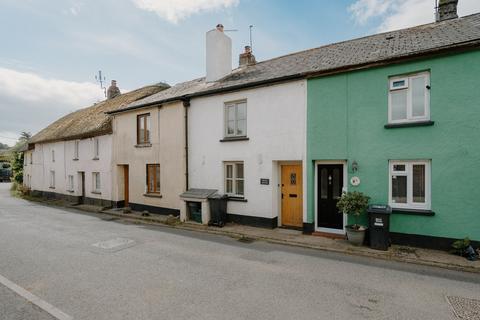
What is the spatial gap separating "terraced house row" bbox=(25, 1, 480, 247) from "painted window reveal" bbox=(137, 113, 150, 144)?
0.06 metres

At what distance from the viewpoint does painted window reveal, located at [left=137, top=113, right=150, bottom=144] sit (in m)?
14.3

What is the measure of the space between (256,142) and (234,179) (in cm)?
194

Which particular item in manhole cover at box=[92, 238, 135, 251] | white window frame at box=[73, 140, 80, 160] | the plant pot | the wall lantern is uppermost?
white window frame at box=[73, 140, 80, 160]

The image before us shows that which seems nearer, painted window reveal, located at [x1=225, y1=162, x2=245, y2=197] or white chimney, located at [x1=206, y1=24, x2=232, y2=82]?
painted window reveal, located at [x1=225, y1=162, x2=245, y2=197]

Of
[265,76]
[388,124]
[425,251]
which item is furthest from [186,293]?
[265,76]

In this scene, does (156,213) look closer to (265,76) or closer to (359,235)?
(265,76)

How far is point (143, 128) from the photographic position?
14508mm

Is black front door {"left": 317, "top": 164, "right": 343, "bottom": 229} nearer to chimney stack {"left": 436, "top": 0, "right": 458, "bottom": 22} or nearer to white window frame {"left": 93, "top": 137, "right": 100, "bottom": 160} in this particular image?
chimney stack {"left": 436, "top": 0, "right": 458, "bottom": 22}

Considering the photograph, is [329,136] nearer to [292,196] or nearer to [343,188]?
[343,188]

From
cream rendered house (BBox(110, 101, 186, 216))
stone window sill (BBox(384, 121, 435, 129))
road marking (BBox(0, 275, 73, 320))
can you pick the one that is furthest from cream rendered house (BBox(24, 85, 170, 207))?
stone window sill (BBox(384, 121, 435, 129))

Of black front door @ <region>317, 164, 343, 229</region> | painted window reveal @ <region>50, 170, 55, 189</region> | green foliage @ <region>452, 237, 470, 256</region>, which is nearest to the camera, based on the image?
green foliage @ <region>452, 237, 470, 256</region>

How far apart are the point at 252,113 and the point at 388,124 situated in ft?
15.7

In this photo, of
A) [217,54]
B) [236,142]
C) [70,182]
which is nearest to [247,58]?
[217,54]

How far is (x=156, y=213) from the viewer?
13578 millimetres
